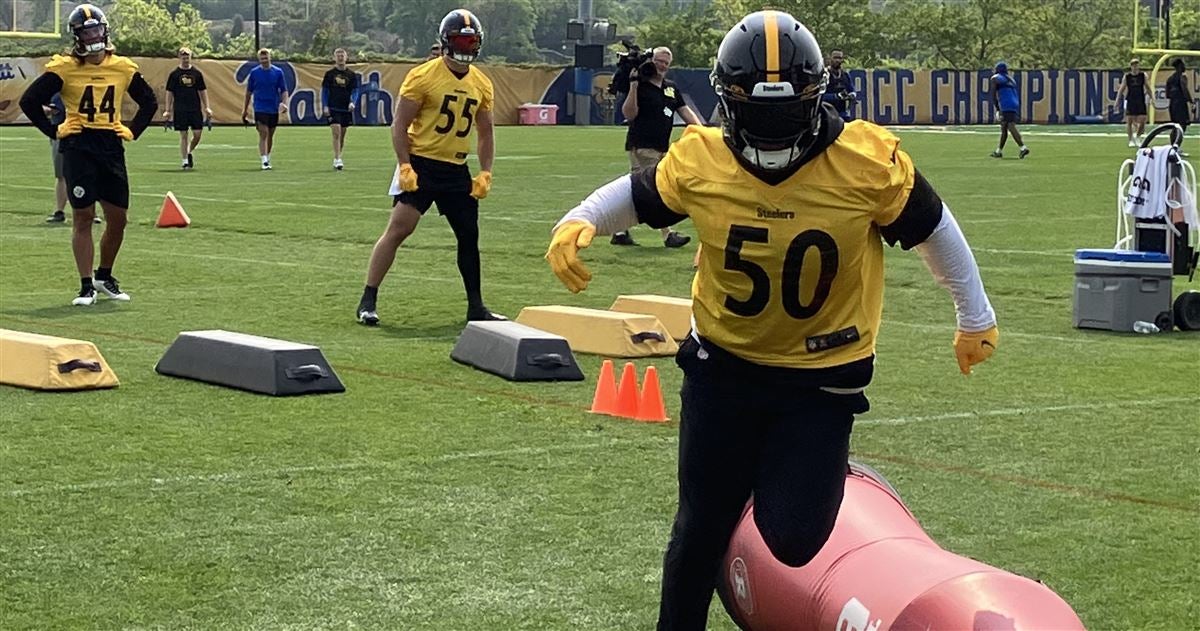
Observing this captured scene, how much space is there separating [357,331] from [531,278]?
3433 millimetres

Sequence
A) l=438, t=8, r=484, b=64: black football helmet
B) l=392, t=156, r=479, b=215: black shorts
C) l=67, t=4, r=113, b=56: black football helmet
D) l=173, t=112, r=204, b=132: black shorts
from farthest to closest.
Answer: l=173, t=112, r=204, b=132: black shorts < l=67, t=4, r=113, b=56: black football helmet < l=392, t=156, r=479, b=215: black shorts < l=438, t=8, r=484, b=64: black football helmet

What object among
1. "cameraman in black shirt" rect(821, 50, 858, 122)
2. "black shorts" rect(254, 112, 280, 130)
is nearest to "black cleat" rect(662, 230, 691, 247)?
"cameraman in black shirt" rect(821, 50, 858, 122)

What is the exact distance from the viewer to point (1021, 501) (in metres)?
7.54

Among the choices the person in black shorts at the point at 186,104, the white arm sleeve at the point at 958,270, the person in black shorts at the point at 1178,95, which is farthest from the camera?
the person in black shorts at the point at 1178,95

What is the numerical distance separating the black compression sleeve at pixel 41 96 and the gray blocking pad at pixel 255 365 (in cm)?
389

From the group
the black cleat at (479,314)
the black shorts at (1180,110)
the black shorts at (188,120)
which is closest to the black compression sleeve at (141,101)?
the black cleat at (479,314)

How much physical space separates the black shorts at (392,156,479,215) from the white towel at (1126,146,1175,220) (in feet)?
15.7

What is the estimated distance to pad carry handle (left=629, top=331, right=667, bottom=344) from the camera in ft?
37.1

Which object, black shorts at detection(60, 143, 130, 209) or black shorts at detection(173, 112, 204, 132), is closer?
black shorts at detection(60, 143, 130, 209)

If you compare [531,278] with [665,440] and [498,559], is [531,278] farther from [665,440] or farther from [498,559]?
[498,559]

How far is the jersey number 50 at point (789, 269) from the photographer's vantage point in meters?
5.07

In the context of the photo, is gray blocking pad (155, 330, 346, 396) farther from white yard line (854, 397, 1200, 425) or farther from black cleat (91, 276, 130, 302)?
black cleat (91, 276, 130, 302)

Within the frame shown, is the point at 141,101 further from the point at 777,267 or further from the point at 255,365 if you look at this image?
the point at 777,267

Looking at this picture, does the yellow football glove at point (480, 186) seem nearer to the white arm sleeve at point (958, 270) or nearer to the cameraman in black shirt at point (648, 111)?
the cameraman in black shirt at point (648, 111)
